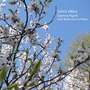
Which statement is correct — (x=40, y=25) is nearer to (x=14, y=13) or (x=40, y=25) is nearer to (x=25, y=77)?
(x=14, y=13)

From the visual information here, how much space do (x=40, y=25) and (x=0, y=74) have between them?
3.68ft

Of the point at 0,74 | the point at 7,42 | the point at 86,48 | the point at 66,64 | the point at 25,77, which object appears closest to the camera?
the point at 0,74

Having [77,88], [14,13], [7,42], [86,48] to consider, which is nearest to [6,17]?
[14,13]

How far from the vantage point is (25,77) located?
7.18 feet

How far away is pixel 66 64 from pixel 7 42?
30.0 ft

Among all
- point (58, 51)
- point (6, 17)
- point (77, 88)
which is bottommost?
point (77, 88)

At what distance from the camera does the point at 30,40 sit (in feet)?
9.07

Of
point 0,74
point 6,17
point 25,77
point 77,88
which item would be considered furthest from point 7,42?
point 77,88

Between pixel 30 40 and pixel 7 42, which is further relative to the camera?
pixel 30 40

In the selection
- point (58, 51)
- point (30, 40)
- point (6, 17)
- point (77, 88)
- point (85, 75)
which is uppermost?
point (6, 17)

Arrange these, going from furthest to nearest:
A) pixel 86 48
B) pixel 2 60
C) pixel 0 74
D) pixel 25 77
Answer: pixel 86 48 < pixel 25 77 < pixel 2 60 < pixel 0 74

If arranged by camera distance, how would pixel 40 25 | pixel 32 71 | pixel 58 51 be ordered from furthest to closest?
pixel 58 51 → pixel 40 25 → pixel 32 71

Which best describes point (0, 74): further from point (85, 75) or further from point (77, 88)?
point (77, 88)

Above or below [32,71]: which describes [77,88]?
below
